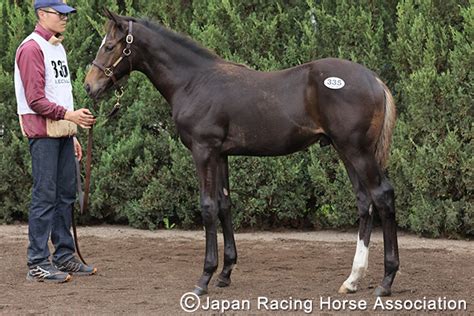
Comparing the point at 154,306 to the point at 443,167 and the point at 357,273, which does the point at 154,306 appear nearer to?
the point at 357,273

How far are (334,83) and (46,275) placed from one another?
289 centimetres

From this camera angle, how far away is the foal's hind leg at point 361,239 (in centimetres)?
596

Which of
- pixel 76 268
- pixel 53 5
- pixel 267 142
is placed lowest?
pixel 76 268

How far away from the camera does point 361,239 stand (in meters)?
6.03

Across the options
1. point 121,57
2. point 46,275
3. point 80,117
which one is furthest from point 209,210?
point 46,275

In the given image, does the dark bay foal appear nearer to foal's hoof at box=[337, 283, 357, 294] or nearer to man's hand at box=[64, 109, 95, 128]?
foal's hoof at box=[337, 283, 357, 294]

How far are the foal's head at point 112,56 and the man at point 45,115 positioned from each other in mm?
251

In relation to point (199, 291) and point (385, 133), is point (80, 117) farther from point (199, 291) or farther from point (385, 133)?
point (385, 133)

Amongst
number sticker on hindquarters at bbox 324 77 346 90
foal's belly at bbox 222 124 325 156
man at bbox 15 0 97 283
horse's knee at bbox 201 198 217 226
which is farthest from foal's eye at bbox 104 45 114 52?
number sticker on hindquarters at bbox 324 77 346 90

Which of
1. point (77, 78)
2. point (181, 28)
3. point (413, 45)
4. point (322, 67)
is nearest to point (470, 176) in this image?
point (413, 45)

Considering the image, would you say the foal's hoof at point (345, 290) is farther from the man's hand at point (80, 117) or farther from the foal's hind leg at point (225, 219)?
the man's hand at point (80, 117)

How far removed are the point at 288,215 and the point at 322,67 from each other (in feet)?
10.3

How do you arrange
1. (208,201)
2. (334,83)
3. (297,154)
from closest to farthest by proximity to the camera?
(334,83) < (208,201) < (297,154)

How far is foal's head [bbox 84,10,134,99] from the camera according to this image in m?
6.30
